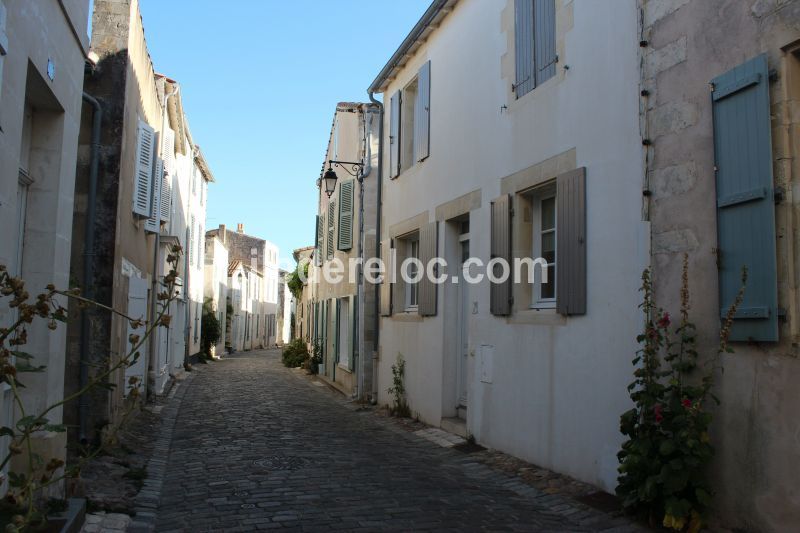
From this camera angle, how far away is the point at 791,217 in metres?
3.94

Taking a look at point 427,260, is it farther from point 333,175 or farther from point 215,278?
point 215,278

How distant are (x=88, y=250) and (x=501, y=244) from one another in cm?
440

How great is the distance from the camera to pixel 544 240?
7.10m

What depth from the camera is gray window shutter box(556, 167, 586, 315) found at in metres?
6.00

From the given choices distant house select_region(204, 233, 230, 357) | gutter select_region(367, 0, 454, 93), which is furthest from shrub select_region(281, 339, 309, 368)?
gutter select_region(367, 0, 454, 93)

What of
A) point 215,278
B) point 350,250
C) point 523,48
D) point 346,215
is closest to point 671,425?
point 523,48

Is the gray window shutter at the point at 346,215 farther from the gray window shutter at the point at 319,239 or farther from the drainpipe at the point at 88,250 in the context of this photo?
the drainpipe at the point at 88,250

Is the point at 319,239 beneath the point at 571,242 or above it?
above

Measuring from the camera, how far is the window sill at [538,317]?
6.38 metres

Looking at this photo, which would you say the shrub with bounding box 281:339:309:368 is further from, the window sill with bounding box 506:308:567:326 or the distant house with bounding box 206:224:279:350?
the window sill with bounding box 506:308:567:326

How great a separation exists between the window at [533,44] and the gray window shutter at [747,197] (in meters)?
2.57

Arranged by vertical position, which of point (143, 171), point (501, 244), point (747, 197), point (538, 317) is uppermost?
point (143, 171)

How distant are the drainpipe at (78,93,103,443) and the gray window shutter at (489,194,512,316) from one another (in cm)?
430

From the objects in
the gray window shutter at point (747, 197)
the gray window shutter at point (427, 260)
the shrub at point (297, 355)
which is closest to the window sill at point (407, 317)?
the gray window shutter at point (427, 260)
